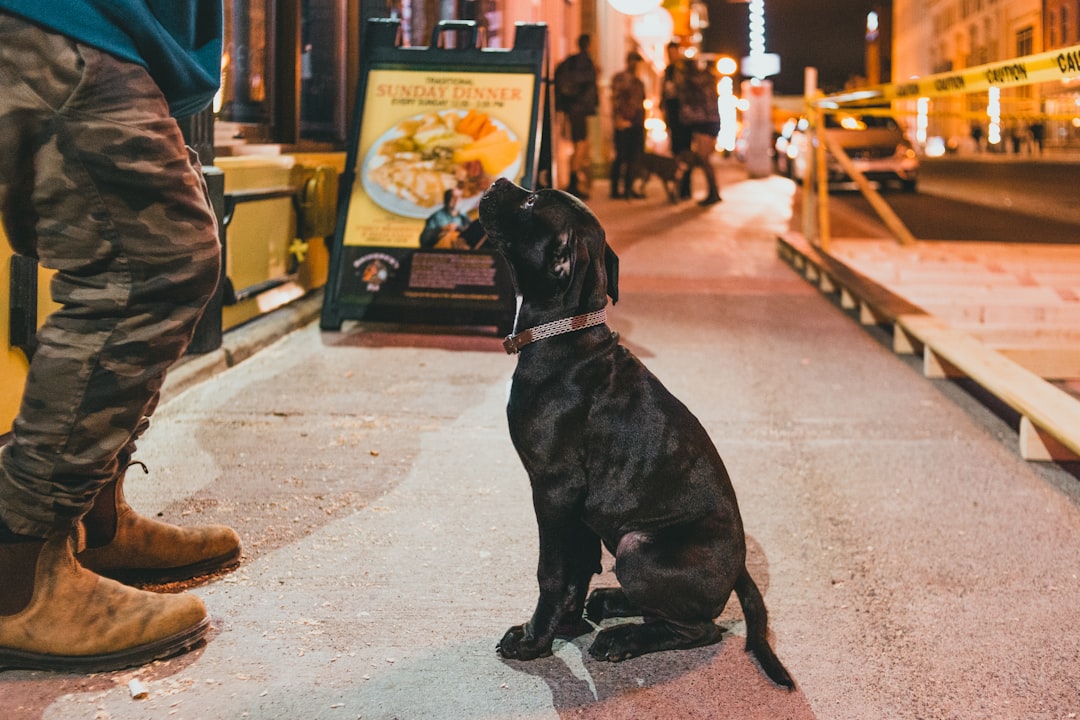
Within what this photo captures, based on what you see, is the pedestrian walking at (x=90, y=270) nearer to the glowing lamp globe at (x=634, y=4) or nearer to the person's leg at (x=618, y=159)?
the person's leg at (x=618, y=159)

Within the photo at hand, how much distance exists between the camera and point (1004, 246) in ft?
34.4

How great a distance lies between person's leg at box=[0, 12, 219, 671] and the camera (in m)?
2.20

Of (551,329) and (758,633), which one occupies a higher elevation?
(551,329)

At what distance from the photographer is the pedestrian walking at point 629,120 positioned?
1634cm

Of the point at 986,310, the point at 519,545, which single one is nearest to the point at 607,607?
the point at 519,545

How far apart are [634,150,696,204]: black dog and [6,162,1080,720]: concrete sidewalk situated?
10.5m

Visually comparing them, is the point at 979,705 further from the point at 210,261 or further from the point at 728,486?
the point at 210,261

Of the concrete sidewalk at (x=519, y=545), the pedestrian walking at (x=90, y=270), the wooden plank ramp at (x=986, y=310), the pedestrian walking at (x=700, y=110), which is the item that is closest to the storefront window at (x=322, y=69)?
the concrete sidewalk at (x=519, y=545)

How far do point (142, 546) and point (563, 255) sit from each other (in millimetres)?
1339

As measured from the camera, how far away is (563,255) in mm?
2375

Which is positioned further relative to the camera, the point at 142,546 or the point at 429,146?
the point at 429,146

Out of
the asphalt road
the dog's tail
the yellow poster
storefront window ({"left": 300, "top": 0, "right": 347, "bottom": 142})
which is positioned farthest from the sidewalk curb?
the asphalt road

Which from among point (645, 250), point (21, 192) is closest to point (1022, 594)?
point (21, 192)

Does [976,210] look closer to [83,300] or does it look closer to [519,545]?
[519,545]
